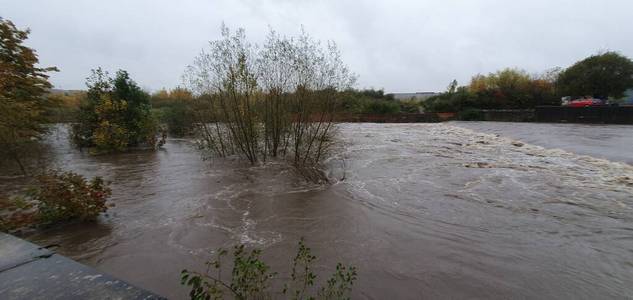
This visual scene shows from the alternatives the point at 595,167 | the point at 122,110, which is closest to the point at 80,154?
the point at 122,110

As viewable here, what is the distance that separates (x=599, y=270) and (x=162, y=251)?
221 inches

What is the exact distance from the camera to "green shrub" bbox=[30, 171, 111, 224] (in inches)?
194

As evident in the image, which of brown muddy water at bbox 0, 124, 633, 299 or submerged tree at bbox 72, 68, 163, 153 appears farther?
submerged tree at bbox 72, 68, 163, 153

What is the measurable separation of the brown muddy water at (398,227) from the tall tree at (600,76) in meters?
34.0

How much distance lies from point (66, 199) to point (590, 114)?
3562cm

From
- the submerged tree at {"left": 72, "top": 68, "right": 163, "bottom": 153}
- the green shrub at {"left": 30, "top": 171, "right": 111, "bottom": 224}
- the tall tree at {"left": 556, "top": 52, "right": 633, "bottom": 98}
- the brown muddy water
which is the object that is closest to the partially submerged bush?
the brown muddy water

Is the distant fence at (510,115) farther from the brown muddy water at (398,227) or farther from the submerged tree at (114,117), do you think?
the submerged tree at (114,117)

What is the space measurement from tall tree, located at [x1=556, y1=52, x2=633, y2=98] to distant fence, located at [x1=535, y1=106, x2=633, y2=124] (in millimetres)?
10121

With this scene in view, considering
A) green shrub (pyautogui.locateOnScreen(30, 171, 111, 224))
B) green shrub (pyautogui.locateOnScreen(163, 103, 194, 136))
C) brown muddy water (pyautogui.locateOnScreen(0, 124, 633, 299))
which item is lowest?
brown muddy water (pyautogui.locateOnScreen(0, 124, 633, 299))

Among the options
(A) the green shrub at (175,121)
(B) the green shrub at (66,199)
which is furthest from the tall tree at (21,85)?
(A) the green shrub at (175,121)

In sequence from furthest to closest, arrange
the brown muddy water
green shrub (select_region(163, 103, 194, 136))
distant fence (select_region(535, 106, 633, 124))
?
1. distant fence (select_region(535, 106, 633, 124))
2. green shrub (select_region(163, 103, 194, 136))
3. the brown muddy water

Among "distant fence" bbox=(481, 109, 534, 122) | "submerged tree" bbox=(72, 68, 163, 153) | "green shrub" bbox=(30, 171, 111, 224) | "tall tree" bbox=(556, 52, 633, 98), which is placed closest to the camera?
"green shrub" bbox=(30, 171, 111, 224)

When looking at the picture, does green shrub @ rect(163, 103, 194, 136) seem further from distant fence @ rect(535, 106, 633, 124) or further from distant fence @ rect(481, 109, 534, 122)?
distant fence @ rect(535, 106, 633, 124)

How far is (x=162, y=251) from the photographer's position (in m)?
4.34
